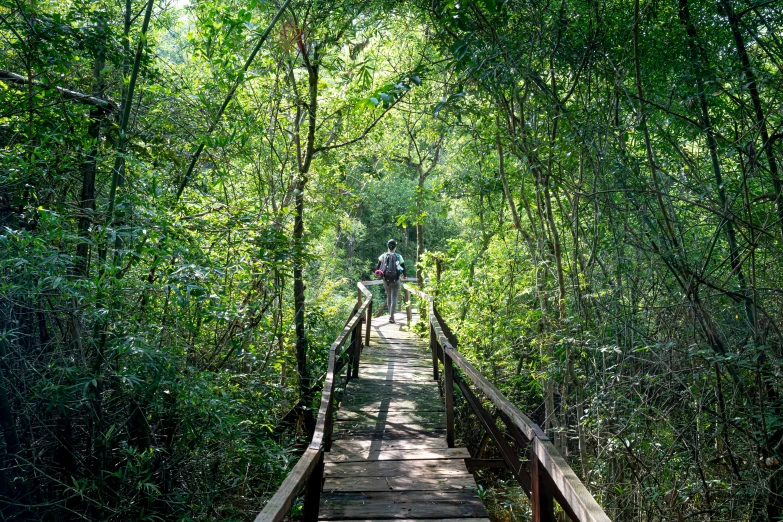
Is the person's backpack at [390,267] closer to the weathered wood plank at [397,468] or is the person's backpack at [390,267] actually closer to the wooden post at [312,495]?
the weathered wood plank at [397,468]

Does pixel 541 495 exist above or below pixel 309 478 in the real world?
above

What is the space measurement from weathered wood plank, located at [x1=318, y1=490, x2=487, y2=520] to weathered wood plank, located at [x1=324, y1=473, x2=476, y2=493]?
82mm

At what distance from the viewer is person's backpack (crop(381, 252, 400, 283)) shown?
12.4m

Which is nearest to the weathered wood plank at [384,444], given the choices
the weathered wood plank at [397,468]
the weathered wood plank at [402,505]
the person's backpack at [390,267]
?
the weathered wood plank at [397,468]

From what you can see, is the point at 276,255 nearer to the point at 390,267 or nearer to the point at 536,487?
the point at 536,487

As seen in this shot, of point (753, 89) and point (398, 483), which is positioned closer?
point (753, 89)

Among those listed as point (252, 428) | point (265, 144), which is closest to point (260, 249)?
point (252, 428)

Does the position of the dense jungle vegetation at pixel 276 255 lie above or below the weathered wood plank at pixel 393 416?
above

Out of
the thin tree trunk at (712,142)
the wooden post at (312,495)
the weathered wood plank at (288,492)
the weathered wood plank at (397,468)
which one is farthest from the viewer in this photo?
the weathered wood plank at (397,468)

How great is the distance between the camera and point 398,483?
4.98 meters

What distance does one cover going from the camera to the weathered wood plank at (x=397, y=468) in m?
5.21

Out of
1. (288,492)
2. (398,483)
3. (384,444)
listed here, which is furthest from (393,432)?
(288,492)

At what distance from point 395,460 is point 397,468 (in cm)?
20

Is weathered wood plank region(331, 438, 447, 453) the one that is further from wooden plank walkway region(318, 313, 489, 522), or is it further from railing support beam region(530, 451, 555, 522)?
railing support beam region(530, 451, 555, 522)
